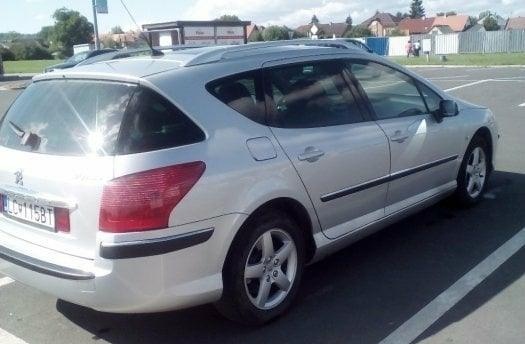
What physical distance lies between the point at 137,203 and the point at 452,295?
216cm

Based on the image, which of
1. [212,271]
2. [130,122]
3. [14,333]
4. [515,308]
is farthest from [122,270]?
[515,308]

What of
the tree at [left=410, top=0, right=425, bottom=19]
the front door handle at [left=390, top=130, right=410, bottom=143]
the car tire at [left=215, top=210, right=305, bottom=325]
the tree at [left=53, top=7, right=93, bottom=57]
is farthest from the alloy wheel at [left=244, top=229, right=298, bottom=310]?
the tree at [left=410, top=0, right=425, bottom=19]

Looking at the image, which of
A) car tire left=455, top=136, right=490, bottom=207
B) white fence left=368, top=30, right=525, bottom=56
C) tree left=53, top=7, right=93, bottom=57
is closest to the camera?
car tire left=455, top=136, right=490, bottom=207

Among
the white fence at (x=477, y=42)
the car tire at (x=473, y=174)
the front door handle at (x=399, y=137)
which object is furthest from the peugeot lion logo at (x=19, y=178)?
the white fence at (x=477, y=42)

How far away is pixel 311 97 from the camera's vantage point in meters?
4.11

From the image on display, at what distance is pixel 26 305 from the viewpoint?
4121 mm

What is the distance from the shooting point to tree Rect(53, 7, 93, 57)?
87463 mm

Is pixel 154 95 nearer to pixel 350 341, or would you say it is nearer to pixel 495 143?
pixel 350 341

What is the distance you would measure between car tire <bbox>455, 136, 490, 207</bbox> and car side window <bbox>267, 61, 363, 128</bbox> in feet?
5.58

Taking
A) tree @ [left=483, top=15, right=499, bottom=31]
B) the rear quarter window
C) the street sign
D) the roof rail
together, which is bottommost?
the rear quarter window

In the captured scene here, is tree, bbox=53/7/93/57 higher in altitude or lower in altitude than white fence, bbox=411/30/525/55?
higher

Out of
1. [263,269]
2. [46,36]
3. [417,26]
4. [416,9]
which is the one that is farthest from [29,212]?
[416,9]

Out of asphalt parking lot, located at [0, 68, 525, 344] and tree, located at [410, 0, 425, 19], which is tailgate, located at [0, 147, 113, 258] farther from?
tree, located at [410, 0, 425, 19]

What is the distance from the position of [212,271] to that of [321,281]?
4.08 feet
